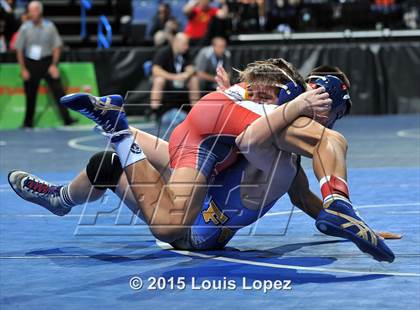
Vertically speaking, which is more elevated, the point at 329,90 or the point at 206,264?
the point at 329,90

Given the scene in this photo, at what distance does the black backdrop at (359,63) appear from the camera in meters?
14.9

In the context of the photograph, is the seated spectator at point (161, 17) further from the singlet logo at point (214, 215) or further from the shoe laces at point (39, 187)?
the singlet logo at point (214, 215)

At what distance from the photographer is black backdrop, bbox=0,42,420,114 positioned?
14930 mm

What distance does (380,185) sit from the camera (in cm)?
757

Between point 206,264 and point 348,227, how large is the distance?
840 mm

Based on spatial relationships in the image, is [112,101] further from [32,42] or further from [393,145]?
[32,42]

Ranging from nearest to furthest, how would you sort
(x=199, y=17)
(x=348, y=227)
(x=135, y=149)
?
(x=348, y=227)
(x=135, y=149)
(x=199, y=17)

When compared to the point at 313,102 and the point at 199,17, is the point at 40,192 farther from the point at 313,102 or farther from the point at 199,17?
the point at 199,17

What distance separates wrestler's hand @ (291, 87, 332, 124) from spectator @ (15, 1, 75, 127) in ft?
33.4

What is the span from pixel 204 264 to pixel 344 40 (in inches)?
446

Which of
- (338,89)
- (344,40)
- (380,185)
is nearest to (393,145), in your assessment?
(380,185)

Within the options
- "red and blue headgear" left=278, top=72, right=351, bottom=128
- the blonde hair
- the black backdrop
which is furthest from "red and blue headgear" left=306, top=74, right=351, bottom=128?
the black backdrop

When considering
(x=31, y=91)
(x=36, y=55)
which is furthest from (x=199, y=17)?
(x=31, y=91)

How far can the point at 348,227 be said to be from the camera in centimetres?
409
